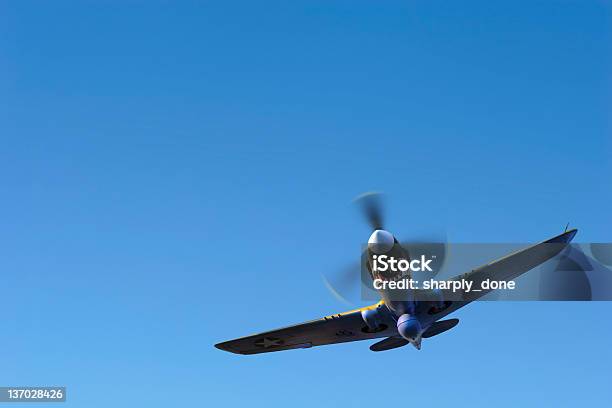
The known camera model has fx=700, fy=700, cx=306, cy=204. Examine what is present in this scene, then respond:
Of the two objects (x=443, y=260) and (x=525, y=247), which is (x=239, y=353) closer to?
(x=443, y=260)

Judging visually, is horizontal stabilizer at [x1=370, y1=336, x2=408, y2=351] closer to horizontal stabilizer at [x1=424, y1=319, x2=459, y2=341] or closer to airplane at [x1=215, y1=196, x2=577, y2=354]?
airplane at [x1=215, y1=196, x2=577, y2=354]

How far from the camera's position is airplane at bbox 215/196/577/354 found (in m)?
46.1

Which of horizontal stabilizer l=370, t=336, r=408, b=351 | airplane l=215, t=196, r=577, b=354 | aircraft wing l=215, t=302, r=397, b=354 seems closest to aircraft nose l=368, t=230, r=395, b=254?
airplane l=215, t=196, r=577, b=354

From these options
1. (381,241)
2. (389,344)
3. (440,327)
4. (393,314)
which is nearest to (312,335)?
(389,344)

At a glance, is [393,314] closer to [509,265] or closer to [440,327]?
[440,327]

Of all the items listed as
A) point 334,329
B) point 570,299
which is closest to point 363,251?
point 334,329

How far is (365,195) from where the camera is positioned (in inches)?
1903

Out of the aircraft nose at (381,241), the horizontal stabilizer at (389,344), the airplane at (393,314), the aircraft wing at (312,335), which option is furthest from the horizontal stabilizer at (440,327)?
the aircraft nose at (381,241)

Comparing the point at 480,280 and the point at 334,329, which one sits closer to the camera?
the point at 480,280

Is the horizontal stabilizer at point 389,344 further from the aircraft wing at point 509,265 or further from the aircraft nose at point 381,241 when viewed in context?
the aircraft nose at point 381,241

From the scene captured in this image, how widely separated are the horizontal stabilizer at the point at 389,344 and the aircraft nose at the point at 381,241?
8705 millimetres

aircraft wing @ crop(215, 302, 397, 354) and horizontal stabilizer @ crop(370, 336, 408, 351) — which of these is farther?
aircraft wing @ crop(215, 302, 397, 354)

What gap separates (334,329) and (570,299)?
19.0 metres

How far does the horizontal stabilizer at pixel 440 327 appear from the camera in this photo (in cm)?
4866
